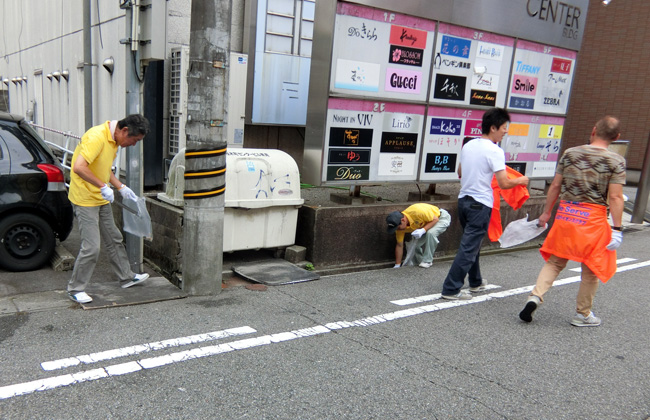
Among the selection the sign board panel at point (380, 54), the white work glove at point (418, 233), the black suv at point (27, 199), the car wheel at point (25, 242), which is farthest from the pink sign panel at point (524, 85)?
the car wheel at point (25, 242)

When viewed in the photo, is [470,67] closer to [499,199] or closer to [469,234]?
[499,199]

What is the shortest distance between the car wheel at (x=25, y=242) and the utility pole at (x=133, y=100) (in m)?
0.93

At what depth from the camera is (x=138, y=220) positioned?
5.19 metres

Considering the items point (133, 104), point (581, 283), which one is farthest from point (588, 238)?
point (133, 104)

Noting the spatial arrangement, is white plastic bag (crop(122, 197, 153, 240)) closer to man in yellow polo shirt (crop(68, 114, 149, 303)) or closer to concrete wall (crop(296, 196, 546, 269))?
man in yellow polo shirt (crop(68, 114, 149, 303))

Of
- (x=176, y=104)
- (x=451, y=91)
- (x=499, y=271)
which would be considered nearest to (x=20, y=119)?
(x=176, y=104)

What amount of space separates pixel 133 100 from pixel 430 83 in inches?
153

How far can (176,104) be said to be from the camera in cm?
766

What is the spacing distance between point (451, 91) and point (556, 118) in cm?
270

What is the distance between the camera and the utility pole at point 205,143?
4777 mm

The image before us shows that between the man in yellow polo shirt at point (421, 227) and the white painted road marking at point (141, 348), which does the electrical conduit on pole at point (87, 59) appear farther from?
the white painted road marking at point (141, 348)

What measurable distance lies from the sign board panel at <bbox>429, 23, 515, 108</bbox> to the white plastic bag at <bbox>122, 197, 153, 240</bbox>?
4.15 metres

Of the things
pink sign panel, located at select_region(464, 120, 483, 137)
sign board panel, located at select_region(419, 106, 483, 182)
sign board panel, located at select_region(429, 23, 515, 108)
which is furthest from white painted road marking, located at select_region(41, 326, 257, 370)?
pink sign panel, located at select_region(464, 120, 483, 137)

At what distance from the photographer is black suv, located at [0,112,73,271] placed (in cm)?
539
